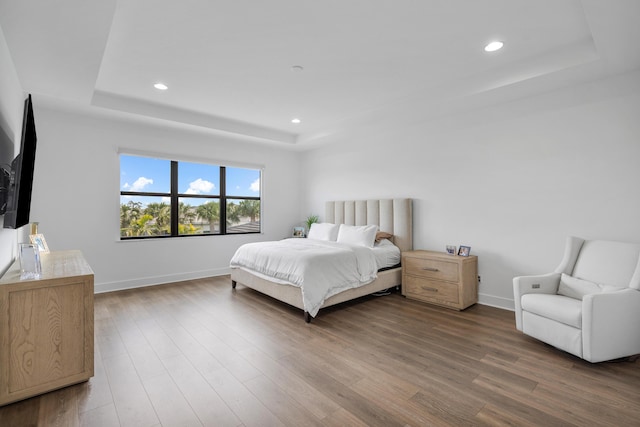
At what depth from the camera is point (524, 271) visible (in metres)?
3.53

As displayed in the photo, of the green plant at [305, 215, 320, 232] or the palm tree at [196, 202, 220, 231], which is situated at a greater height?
the palm tree at [196, 202, 220, 231]

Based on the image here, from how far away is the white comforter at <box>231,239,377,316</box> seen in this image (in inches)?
132

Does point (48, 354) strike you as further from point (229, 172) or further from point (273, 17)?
→ point (229, 172)

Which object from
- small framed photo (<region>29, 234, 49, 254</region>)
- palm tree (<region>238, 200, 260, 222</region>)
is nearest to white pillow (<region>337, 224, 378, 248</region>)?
palm tree (<region>238, 200, 260, 222</region>)

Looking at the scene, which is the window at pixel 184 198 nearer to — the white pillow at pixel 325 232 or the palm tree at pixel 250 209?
the palm tree at pixel 250 209

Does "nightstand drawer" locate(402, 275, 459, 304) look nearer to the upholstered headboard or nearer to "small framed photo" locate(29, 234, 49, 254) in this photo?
the upholstered headboard

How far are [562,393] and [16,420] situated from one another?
3315mm

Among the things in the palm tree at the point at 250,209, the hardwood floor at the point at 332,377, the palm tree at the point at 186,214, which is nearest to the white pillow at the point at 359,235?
the hardwood floor at the point at 332,377

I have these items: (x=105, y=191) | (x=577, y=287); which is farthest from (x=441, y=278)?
(x=105, y=191)

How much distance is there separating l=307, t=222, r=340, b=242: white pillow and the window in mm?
1334

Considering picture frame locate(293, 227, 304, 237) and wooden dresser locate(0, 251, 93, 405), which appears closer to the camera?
wooden dresser locate(0, 251, 93, 405)

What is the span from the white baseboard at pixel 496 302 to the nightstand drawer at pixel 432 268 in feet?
1.82

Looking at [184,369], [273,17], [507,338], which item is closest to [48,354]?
[184,369]

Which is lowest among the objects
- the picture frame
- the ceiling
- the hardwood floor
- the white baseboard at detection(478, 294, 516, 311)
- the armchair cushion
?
the hardwood floor
